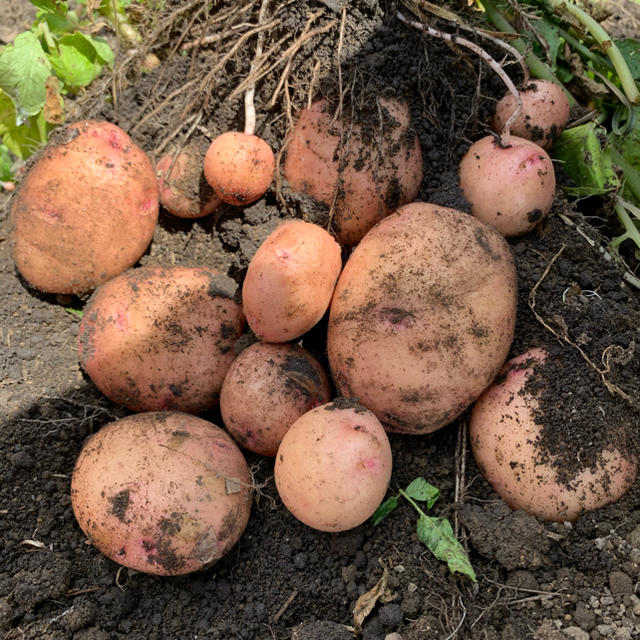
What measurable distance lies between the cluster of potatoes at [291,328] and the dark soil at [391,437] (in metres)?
0.09

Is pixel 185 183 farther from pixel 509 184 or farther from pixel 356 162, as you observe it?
pixel 509 184

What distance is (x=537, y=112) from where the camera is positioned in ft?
7.10

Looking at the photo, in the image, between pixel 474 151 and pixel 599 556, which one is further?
pixel 474 151

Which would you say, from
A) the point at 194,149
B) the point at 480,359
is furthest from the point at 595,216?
the point at 194,149

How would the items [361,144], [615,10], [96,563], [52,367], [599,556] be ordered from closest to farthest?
[599,556], [96,563], [361,144], [52,367], [615,10]

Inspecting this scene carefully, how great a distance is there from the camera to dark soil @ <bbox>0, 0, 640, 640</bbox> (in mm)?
1655

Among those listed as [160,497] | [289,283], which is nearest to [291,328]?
[289,283]

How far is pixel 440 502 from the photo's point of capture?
6.09 ft

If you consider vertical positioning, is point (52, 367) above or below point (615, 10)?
below

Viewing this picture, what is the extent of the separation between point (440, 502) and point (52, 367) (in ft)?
4.88

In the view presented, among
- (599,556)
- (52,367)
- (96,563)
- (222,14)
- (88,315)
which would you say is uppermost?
(222,14)

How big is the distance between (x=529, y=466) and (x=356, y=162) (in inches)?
45.5

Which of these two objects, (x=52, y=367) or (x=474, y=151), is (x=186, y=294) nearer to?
(x=52, y=367)

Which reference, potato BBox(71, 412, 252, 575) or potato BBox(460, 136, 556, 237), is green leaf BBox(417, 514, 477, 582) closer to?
potato BBox(71, 412, 252, 575)
